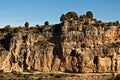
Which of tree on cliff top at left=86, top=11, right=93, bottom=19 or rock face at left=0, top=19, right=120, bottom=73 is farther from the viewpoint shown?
tree on cliff top at left=86, top=11, right=93, bottom=19

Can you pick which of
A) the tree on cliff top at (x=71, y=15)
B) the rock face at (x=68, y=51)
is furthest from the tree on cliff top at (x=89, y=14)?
the rock face at (x=68, y=51)

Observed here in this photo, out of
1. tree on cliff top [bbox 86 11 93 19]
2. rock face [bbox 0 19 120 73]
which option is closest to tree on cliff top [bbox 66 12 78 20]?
tree on cliff top [bbox 86 11 93 19]

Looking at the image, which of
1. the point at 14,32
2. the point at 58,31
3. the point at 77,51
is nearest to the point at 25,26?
the point at 14,32

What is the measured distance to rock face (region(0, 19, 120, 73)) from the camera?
252 feet

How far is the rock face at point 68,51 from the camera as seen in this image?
76938 millimetres

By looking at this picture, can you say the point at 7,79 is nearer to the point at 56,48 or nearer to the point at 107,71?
the point at 56,48

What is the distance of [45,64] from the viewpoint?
257 feet

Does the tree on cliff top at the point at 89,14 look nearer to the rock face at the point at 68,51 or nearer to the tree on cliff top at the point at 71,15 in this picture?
the tree on cliff top at the point at 71,15

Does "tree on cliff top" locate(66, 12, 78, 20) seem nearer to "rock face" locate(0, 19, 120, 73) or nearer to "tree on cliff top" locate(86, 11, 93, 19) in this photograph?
"tree on cliff top" locate(86, 11, 93, 19)

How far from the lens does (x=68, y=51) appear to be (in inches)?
3086

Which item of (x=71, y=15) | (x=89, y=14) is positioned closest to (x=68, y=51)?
(x=71, y=15)

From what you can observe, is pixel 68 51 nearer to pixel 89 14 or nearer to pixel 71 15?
pixel 71 15

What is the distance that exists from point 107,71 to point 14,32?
2314 cm

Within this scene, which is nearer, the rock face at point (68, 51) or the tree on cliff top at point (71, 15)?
the rock face at point (68, 51)
